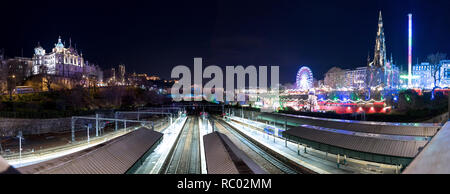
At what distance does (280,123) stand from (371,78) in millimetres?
42118

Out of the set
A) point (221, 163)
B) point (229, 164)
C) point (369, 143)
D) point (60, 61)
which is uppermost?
point (60, 61)

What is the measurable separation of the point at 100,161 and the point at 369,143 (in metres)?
15.5

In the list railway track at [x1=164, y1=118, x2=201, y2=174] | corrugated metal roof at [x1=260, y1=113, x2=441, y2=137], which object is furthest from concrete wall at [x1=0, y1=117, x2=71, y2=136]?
corrugated metal roof at [x1=260, y1=113, x2=441, y2=137]

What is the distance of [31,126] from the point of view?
28953 millimetres

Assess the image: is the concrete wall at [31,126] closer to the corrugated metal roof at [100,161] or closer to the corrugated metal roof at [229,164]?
the corrugated metal roof at [100,161]

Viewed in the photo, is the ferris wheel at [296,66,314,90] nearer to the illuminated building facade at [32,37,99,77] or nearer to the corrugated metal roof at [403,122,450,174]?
the corrugated metal roof at [403,122,450,174]

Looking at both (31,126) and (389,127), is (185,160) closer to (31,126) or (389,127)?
(389,127)

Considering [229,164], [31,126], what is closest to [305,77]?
[229,164]

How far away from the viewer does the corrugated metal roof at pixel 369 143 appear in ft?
36.1

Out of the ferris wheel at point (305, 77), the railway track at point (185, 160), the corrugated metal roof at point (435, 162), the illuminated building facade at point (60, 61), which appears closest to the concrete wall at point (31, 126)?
the railway track at point (185, 160)

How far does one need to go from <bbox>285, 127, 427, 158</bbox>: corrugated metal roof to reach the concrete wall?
37152 mm

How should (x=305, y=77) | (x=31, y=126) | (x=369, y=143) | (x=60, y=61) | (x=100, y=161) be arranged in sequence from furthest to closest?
(x=60, y=61), (x=305, y=77), (x=31, y=126), (x=369, y=143), (x=100, y=161)

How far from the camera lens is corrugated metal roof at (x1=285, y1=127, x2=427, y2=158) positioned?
11016mm
